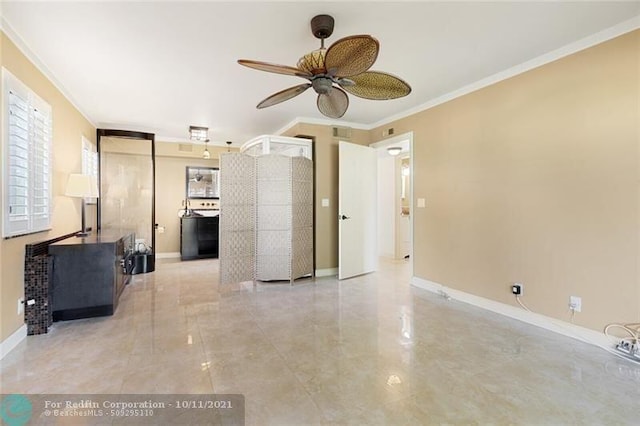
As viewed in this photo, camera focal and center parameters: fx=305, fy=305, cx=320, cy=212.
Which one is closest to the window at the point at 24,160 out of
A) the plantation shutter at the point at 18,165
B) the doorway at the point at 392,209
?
the plantation shutter at the point at 18,165

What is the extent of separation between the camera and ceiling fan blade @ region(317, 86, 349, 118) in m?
2.50

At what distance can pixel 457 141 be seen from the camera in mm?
3850

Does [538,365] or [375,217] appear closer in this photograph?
[538,365]

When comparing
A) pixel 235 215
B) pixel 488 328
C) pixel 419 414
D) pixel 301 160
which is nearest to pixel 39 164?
pixel 235 215

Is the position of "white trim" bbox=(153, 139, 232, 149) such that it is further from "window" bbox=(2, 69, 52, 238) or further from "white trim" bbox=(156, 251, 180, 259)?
"window" bbox=(2, 69, 52, 238)

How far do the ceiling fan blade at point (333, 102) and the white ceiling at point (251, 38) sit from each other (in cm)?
49

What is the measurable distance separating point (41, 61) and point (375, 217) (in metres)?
4.61

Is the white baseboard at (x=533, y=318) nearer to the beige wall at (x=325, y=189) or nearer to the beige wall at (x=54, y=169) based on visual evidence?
the beige wall at (x=325, y=189)

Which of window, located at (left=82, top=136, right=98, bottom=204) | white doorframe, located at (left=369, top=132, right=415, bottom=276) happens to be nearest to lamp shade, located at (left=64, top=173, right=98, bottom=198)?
window, located at (left=82, top=136, right=98, bottom=204)

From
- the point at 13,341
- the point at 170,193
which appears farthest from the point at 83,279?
the point at 170,193

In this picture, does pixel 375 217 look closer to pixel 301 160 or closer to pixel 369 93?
pixel 301 160

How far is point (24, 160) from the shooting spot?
102 inches

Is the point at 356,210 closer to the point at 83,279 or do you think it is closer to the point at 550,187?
the point at 550,187

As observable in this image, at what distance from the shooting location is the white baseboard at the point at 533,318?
2.55 m
